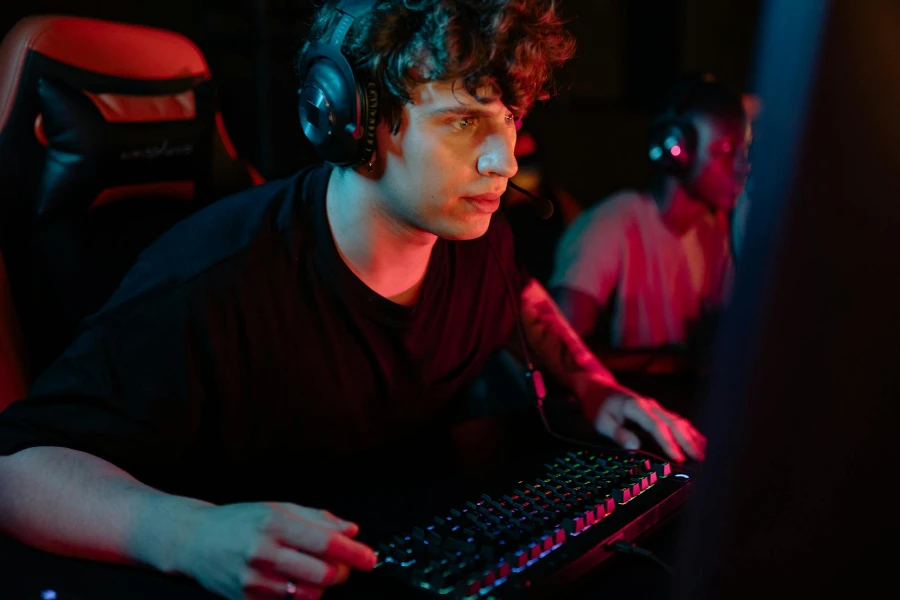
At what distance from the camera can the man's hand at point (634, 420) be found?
99 centimetres

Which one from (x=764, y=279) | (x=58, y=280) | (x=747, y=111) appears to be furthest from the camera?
(x=747, y=111)

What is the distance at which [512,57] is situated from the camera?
0.90 m

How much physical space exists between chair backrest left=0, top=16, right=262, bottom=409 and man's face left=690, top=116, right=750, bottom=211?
38.0 inches

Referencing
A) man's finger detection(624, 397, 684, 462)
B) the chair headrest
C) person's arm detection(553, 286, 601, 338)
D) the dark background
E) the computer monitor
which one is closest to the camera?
the computer monitor

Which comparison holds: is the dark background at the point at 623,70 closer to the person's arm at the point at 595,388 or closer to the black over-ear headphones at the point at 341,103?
the person's arm at the point at 595,388

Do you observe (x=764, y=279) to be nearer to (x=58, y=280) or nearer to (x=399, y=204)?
(x=399, y=204)

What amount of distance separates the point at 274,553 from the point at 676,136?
1.25 meters

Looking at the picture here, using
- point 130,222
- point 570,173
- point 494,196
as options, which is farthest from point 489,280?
point 570,173

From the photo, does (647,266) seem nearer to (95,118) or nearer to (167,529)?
(95,118)

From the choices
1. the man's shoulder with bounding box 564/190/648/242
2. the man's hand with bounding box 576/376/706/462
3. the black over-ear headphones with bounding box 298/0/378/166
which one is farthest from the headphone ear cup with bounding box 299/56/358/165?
the man's shoulder with bounding box 564/190/648/242

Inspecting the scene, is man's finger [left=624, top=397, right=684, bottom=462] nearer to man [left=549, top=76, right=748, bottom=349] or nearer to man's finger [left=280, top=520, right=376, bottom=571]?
A: man's finger [left=280, top=520, right=376, bottom=571]

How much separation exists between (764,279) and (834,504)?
0.15 meters

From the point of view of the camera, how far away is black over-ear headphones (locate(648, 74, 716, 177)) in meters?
1.61

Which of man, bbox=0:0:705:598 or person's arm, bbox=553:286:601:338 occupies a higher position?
man, bbox=0:0:705:598
